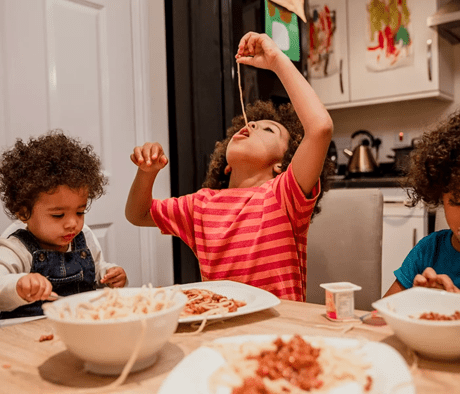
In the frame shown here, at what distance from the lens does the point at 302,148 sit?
3.82ft

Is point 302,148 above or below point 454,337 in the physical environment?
above

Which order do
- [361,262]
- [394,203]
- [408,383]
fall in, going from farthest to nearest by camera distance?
[394,203]
[361,262]
[408,383]

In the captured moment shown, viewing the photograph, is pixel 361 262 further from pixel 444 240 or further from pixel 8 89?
pixel 8 89

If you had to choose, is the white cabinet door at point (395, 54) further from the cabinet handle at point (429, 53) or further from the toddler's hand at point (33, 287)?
the toddler's hand at point (33, 287)

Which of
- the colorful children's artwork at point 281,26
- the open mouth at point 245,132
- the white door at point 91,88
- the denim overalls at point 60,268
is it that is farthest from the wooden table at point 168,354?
the colorful children's artwork at point 281,26

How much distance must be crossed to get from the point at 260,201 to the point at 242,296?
386 mm

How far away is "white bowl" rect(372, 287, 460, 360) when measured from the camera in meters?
0.61

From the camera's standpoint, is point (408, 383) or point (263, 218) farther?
point (263, 218)

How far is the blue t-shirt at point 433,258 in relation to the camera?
1122mm

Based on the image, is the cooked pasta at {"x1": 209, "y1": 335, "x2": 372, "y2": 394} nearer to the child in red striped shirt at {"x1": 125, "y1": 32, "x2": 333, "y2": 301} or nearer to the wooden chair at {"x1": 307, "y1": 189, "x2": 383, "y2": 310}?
the child in red striped shirt at {"x1": 125, "y1": 32, "x2": 333, "y2": 301}

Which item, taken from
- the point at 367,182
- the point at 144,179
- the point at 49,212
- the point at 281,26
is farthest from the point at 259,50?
the point at 367,182

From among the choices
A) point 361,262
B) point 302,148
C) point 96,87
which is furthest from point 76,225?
point 96,87

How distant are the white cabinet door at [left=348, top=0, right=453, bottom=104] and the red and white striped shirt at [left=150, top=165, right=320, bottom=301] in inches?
91.9

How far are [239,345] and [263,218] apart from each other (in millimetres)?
696
